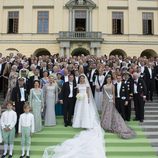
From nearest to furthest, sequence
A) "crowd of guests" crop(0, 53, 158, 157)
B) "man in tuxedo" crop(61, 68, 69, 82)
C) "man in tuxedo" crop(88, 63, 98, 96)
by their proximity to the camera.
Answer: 1. "crowd of guests" crop(0, 53, 158, 157)
2. "man in tuxedo" crop(61, 68, 69, 82)
3. "man in tuxedo" crop(88, 63, 98, 96)

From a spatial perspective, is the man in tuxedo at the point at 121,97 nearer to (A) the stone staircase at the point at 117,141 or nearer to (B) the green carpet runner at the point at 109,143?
(A) the stone staircase at the point at 117,141

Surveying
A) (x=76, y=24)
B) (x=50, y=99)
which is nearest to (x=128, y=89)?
(x=50, y=99)

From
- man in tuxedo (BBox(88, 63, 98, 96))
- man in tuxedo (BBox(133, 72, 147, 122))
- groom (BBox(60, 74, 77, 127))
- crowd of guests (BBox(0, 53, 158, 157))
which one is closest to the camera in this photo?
crowd of guests (BBox(0, 53, 158, 157))

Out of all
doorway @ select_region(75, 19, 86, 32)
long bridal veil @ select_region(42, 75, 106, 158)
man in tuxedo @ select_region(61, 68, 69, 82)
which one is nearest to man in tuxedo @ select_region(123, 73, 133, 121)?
long bridal veil @ select_region(42, 75, 106, 158)

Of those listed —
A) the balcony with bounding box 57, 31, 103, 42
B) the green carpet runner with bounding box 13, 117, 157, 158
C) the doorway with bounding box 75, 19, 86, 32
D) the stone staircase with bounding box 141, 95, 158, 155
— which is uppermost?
the doorway with bounding box 75, 19, 86, 32

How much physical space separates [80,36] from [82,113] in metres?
19.6

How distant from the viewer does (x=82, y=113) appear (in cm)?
942

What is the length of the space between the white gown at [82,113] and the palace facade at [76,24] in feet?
63.2

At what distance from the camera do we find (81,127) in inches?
371

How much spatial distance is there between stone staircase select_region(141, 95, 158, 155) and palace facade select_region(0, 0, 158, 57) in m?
17.5

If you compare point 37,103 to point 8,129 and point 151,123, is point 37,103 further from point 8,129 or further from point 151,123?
point 151,123

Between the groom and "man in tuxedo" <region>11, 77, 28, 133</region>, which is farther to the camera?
the groom

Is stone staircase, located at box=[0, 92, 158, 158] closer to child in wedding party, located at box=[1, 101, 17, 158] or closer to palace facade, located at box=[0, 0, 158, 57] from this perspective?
child in wedding party, located at box=[1, 101, 17, 158]

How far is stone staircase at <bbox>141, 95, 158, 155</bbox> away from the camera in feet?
29.9
